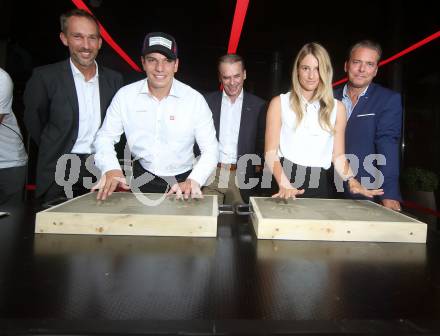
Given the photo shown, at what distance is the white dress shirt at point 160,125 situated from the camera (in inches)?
69.1

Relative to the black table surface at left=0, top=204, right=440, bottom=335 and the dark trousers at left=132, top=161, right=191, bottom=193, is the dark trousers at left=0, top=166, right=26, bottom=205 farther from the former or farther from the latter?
the black table surface at left=0, top=204, right=440, bottom=335

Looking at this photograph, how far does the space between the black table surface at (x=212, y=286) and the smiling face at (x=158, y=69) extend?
39.5 inches

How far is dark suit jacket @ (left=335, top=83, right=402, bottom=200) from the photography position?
5.96 ft

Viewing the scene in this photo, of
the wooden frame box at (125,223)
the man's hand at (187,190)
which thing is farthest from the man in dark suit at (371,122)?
the wooden frame box at (125,223)

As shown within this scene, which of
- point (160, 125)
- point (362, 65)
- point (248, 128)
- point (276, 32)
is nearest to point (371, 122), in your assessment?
point (362, 65)

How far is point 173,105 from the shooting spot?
1.80 m

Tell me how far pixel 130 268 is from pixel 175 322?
10.1 inches

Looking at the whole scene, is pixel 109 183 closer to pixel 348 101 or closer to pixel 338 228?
pixel 338 228

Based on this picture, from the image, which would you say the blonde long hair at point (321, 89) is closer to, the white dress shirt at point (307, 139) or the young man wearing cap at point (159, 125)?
the white dress shirt at point (307, 139)

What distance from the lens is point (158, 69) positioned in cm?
169

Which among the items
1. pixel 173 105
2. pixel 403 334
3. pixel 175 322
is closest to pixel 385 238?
pixel 403 334

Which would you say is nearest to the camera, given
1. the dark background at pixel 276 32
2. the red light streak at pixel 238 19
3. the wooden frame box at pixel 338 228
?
the wooden frame box at pixel 338 228

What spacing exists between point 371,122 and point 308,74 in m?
0.58

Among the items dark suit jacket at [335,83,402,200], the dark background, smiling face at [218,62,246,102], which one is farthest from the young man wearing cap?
the dark background
